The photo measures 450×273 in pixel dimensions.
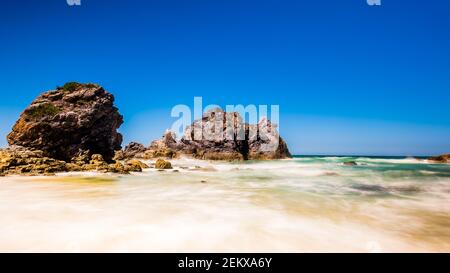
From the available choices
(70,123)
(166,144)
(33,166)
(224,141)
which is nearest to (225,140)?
(224,141)

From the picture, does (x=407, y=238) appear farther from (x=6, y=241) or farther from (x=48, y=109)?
(x=48, y=109)

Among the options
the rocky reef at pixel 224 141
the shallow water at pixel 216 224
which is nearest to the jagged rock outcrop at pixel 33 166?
the shallow water at pixel 216 224

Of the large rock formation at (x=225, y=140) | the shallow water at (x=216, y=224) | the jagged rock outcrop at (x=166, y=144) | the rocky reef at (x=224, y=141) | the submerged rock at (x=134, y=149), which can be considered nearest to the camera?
the shallow water at (x=216, y=224)

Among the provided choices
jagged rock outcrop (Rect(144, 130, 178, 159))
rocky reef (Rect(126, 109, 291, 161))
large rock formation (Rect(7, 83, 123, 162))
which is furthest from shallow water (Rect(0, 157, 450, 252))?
rocky reef (Rect(126, 109, 291, 161))

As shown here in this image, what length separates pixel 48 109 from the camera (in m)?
25.1

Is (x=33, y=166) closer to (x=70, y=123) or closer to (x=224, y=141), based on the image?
(x=70, y=123)

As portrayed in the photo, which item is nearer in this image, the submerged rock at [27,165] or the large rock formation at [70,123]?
the submerged rock at [27,165]

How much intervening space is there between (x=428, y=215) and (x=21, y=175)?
18.7m

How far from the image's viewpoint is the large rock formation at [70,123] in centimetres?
2345

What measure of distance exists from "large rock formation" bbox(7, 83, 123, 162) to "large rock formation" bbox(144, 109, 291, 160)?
30.9 m

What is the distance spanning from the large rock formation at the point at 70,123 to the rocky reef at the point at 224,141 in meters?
30.6

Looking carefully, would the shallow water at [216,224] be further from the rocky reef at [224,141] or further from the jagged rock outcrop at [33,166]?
the rocky reef at [224,141]
